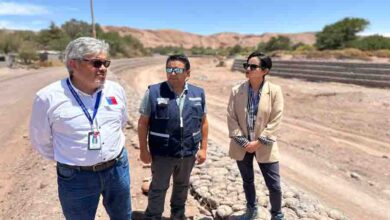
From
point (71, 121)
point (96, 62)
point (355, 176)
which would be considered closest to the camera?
point (71, 121)

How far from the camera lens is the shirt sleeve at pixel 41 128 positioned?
2471 mm

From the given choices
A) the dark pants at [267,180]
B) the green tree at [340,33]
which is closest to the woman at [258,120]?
the dark pants at [267,180]

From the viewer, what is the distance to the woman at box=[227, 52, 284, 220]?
364 cm

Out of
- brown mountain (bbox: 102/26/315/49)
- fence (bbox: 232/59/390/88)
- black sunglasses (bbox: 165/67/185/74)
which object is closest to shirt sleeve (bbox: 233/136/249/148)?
black sunglasses (bbox: 165/67/185/74)

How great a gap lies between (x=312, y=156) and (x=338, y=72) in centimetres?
1354

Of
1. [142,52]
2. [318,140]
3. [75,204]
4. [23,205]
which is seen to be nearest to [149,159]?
[75,204]

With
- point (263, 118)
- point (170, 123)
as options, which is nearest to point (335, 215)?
point (263, 118)

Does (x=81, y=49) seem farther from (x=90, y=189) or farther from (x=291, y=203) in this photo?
(x=291, y=203)

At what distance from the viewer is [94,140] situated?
254cm

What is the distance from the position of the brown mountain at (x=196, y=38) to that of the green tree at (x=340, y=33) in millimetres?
102480

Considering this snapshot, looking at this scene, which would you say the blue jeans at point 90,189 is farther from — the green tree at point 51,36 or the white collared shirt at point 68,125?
the green tree at point 51,36

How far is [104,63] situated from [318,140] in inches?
327

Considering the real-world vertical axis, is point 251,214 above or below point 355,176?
above

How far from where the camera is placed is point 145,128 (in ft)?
11.3
